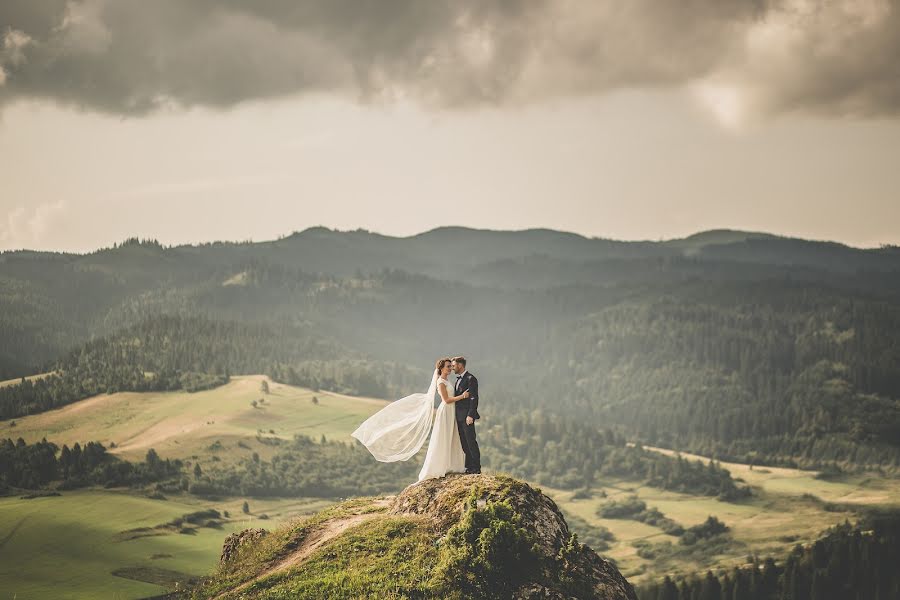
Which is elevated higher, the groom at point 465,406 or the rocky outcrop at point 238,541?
the groom at point 465,406

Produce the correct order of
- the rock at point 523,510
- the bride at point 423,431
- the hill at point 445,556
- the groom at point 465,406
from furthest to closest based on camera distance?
the bride at point 423,431, the groom at point 465,406, the rock at point 523,510, the hill at point 445,556

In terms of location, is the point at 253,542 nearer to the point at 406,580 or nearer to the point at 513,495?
the point at 406,580

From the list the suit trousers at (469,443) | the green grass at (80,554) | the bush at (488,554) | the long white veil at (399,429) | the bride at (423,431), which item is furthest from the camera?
the green grass at (80,554)

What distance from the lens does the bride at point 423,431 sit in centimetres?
4031

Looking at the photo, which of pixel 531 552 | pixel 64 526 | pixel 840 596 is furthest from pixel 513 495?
pixel 64 526

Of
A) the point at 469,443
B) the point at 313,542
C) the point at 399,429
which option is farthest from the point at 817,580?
the point at 313,542

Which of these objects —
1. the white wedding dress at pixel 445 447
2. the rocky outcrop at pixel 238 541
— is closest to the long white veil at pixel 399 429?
the white wedding dress at pixel 445 447

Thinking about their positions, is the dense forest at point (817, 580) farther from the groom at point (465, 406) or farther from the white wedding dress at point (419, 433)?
the groom at point (465, 406)

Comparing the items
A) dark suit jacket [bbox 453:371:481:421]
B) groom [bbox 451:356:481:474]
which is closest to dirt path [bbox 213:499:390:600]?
groom [bbox 451:356:481:474]

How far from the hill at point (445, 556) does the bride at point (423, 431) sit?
1.03 metres

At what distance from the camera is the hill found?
3462 centimetres

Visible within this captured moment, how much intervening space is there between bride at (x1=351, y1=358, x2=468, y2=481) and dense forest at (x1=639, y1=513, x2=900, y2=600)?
404 feet

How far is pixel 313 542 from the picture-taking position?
133 ft

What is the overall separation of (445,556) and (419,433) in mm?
9411
